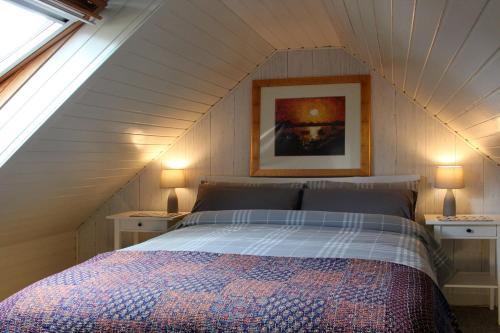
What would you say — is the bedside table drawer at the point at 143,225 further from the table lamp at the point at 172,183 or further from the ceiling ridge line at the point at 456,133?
the ceiling ridge line at the point at 456,133

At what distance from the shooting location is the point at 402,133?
3928mm

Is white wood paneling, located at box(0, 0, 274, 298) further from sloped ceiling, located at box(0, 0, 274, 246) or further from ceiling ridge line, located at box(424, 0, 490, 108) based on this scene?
ceiling ridge line, located at box(424, 0, 490, 108)

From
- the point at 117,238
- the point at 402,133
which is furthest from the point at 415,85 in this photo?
the point at 117,238

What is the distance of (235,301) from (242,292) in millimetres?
78

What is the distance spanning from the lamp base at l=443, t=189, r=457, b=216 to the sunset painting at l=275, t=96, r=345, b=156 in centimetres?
81

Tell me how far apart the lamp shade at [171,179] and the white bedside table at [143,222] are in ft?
0.75

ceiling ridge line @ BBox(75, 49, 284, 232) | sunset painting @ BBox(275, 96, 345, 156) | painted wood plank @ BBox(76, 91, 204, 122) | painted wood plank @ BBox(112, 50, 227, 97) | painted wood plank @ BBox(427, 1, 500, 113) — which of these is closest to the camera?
painted wood plank @ BBox(427, 1, 500, 113)

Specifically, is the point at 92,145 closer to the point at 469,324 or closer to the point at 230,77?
the point at 230,77

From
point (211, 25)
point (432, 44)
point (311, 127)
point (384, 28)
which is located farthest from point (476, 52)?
point (311, 127)

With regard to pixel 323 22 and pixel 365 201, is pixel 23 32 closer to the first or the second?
pixel 323 22

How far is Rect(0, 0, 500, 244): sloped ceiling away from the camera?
2049mm

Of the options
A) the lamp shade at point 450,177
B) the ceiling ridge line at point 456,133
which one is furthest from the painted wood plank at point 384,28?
the lamp shade at point 450,177

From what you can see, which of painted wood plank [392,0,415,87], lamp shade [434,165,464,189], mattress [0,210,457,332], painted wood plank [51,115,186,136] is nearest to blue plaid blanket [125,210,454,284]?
mattress [0,210,457,332]

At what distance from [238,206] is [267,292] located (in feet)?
6.40
